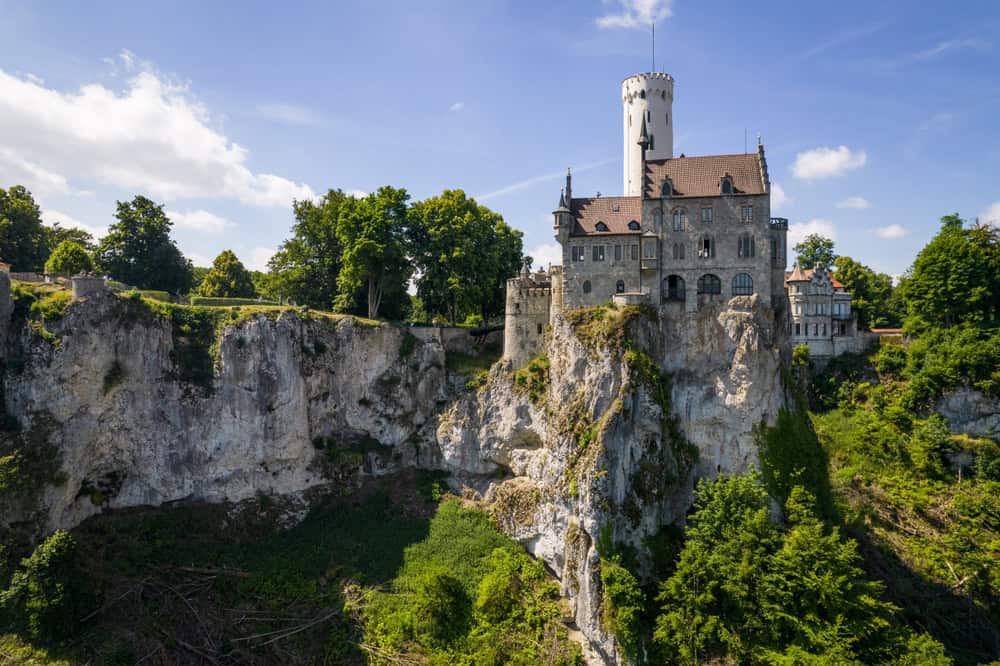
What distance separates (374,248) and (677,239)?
20.8m

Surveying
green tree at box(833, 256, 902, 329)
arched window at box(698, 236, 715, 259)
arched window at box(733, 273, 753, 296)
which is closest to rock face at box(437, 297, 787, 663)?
arched window at box(733, 273, 753, 296)

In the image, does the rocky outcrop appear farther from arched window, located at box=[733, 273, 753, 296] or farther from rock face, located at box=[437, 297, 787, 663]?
arched window, located at box=[733, 273, 753, 296]

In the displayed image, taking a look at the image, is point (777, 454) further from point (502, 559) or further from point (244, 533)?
point (244, 533)

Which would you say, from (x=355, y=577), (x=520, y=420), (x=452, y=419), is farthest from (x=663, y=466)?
(x=355, y=577)

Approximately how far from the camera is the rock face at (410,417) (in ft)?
108

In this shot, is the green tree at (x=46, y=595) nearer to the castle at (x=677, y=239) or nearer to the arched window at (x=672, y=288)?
the castle at (x=677, y=239)

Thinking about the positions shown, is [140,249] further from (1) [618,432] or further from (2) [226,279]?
(1) [618,432]

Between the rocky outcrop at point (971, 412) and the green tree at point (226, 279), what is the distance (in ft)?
190

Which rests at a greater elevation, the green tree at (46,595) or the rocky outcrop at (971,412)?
the rocky outcrop at (971,412)

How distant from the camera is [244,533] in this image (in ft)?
120

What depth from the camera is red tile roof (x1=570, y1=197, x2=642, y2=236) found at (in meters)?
38.5

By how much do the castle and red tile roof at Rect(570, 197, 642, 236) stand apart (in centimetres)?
7

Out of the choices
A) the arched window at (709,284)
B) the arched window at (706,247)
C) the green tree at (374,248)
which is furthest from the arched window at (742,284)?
the green tree at (374,248)

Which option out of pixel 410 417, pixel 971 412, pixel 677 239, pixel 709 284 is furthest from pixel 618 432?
pixel 971 412
